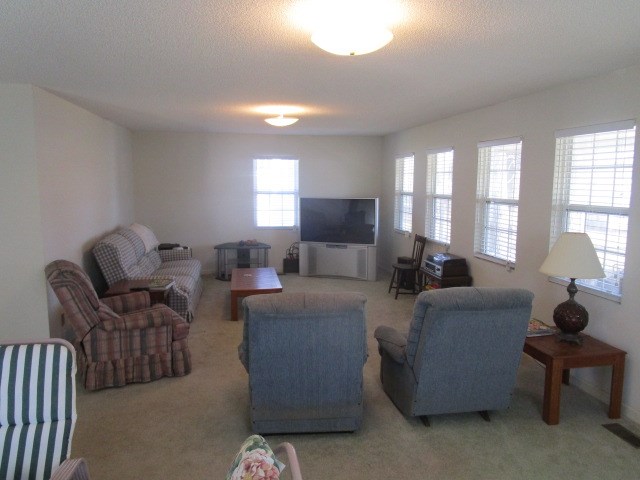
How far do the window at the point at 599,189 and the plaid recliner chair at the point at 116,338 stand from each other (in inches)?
127

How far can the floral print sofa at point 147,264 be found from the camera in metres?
4.86

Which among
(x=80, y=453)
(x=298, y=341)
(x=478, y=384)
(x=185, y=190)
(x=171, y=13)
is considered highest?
(x=171, y=13)

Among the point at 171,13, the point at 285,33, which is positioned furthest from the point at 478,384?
the point at 171,13

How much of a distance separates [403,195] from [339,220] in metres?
1.09

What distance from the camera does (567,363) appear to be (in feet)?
9.61

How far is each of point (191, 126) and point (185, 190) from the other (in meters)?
1.31

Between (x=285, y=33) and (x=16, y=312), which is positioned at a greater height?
(x=285, y=33)

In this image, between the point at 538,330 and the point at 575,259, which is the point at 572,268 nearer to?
the point at 575,259

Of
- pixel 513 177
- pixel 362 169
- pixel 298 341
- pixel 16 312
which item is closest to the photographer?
pixel 298 341

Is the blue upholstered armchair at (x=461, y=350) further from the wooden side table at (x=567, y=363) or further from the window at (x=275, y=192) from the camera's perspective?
the window at (x=275, y=192)

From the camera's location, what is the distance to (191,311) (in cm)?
514

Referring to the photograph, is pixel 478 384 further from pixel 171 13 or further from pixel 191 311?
pixel 191 311

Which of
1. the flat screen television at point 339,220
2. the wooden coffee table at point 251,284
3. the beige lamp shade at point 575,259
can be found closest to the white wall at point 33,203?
the wooden coffee table at point 251,284

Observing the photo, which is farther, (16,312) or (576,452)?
(16,312)
